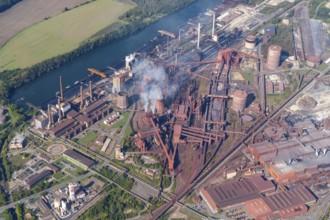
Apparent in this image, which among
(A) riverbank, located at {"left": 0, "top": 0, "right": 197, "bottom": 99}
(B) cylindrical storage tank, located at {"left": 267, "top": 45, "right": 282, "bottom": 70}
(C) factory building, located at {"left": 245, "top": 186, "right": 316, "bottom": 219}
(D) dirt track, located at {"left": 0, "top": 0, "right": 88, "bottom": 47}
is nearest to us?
(C) factory building, located at {"left": 245, "top": 186, "right": 316, "bottom": 219}

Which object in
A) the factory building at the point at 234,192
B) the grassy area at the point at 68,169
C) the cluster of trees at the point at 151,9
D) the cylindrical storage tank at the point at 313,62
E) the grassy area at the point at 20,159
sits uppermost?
the cluster of trees at the point at 151,9

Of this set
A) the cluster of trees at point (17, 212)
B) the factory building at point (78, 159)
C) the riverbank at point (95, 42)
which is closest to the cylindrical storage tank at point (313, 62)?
the riverbank at point (95, 42)

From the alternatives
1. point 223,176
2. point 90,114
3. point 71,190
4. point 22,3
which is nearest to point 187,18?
point 22,3

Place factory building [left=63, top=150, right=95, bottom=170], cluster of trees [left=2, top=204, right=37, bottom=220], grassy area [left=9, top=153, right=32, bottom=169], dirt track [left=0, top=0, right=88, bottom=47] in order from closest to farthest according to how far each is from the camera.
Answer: cluster of trees [left=2, top=204, right=37, bottom=220] < factory building [left=63, top=150, right=95, bottom=170] < grassy area [left=9, top=153, right=32, bottom=169] < dirt track [left=0, top=0, right=88, bottom=47]

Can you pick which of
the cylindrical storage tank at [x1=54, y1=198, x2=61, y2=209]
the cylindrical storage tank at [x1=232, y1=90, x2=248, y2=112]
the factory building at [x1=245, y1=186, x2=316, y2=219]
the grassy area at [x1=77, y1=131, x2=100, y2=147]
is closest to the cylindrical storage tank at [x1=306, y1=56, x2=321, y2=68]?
the cylindrical storage tank at [x1=232, y1=90, x2=248, y2=112]

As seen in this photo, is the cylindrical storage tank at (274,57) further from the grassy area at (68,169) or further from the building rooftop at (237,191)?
the grassy area at (68,169)

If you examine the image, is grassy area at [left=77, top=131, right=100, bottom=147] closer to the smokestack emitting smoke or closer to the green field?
the smokestack emitting smoke

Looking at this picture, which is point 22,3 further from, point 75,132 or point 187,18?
point 75,132
